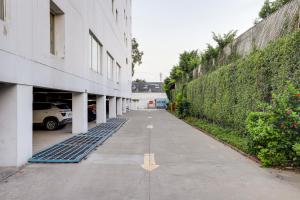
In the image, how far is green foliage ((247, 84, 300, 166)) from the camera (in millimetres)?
6117

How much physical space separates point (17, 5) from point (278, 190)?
7096 millimetres

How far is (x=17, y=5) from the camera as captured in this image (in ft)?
21.1

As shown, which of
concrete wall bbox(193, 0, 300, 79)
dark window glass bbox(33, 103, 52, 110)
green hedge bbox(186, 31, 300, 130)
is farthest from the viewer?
dark window glass bbox(33, 103, 52, 110)

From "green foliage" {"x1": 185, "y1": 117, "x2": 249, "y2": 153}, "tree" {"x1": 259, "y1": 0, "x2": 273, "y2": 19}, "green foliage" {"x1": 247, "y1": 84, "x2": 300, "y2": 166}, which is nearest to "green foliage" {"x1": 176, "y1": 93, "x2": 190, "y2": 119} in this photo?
"green foliage" {"x1": 185, "y1": 117, "x2": 249, "y2": 153}

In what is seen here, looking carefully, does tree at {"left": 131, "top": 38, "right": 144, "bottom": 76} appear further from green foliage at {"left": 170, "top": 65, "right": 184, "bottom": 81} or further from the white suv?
the white suv

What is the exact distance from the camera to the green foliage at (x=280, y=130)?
6.12 meters

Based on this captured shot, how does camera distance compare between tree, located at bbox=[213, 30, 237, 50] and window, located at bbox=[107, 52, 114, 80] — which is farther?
window, located at bbox=[107, 52, 114, 80]

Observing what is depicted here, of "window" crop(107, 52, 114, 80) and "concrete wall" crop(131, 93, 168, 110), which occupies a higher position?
"window" crop(107, 52, 114, 80)

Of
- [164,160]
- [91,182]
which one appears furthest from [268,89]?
[91,182]

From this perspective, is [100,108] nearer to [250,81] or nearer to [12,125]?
[250,81]

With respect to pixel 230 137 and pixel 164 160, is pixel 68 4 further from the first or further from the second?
pixel 230 137

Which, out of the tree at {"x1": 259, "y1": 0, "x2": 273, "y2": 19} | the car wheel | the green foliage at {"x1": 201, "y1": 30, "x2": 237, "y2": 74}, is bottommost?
the car wheel

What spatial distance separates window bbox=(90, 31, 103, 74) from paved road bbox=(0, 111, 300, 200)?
8.43 m

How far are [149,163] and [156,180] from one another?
152 cm
